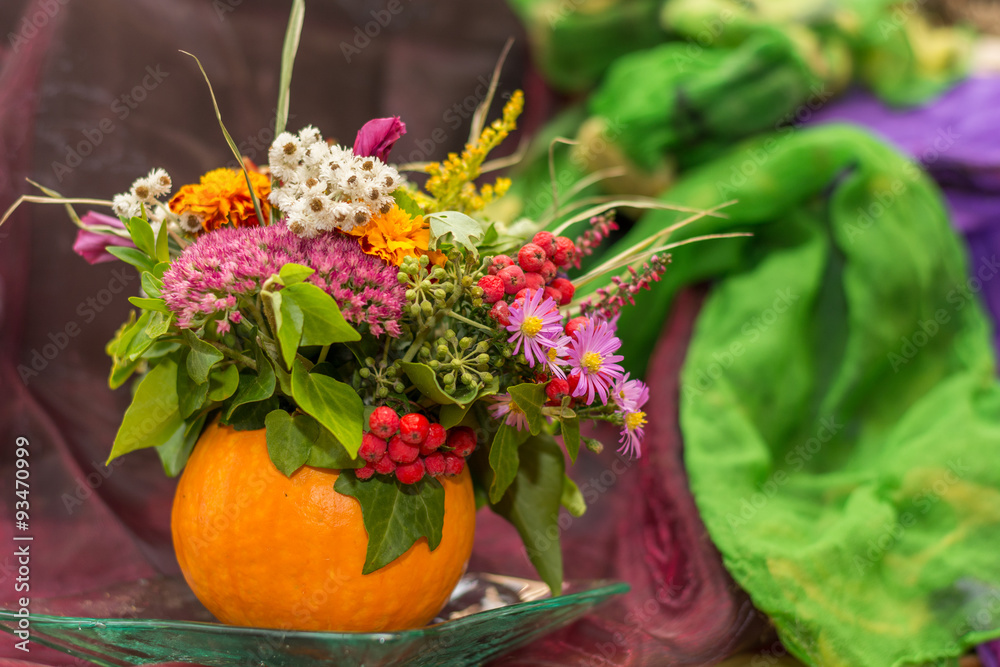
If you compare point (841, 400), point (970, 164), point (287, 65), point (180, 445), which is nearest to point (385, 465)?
point (180, 445)

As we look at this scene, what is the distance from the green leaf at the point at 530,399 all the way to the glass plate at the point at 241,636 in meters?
0.17

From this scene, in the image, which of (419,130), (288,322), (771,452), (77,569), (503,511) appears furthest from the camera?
(419,130)

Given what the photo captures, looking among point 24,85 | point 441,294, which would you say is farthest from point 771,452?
point 24,85

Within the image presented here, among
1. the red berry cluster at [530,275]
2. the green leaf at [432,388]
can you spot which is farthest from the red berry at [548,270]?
the green leaf at [432,388]

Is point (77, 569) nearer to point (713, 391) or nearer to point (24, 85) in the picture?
point (24, 85)

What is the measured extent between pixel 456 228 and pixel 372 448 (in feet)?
0.54

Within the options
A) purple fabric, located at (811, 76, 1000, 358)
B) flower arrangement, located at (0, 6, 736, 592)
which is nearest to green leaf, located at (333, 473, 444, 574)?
flower arrangement, located at (0, 6, 736, 592)

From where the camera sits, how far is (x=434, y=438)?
0.53m

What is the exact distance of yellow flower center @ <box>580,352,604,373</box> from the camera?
52 cm

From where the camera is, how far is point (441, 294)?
513 millimetres

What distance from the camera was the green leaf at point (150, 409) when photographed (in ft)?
1.90

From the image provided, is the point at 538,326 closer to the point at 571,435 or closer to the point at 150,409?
the point at 571,435

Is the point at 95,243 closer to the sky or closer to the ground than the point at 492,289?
closer to the sky

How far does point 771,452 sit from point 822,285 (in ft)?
0.76
